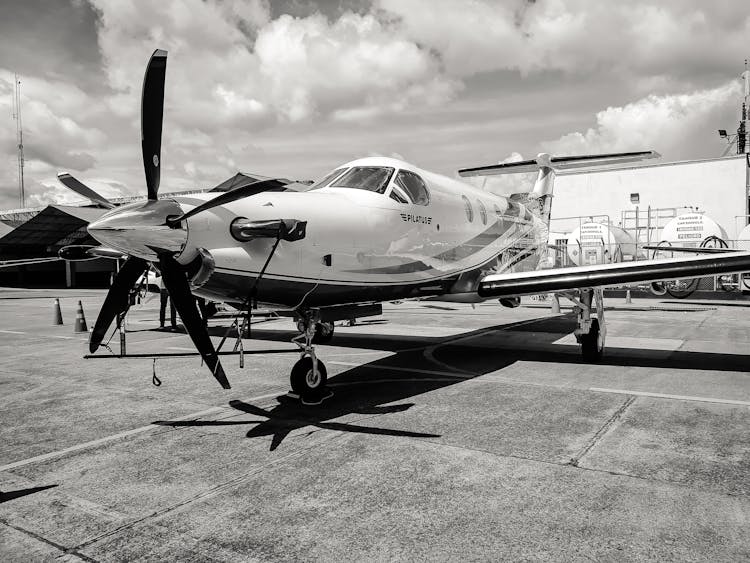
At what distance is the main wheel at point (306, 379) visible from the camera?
7789 mm

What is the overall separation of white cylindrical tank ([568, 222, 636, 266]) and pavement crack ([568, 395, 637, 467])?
20.4 meters

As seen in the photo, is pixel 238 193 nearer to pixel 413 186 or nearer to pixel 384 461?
pixel 384 461

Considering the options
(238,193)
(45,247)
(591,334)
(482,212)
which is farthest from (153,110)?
(45,247)

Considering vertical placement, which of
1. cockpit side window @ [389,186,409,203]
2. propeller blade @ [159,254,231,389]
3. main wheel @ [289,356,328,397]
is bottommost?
main wheel @ [289,356,328,397]

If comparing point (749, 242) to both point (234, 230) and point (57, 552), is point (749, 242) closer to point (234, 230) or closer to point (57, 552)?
point (234, 230)

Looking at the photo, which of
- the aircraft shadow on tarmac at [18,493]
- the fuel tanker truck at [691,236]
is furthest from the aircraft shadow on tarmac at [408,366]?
the fuel tanker truck at [691,236]

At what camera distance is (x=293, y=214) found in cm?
679

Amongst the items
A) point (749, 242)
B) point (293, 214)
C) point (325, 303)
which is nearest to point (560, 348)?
point (325, 303)

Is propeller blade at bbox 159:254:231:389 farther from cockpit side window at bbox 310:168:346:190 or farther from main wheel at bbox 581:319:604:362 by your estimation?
main wheel at bbox 581:319:604:362

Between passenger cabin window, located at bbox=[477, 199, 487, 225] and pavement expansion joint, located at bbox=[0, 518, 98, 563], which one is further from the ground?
passenger cabin window, located at bbox=[477, 199, 487, 225]

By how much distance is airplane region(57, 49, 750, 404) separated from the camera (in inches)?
234

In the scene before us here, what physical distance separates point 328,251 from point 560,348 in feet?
26.0

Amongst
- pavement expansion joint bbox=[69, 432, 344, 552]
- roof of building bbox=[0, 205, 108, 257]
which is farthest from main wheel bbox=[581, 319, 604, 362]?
roof of building bbox=[0, 205, 108, 257]

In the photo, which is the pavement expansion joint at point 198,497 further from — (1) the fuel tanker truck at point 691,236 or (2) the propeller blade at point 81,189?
(1) the fuel tanker truck at point 691,236
